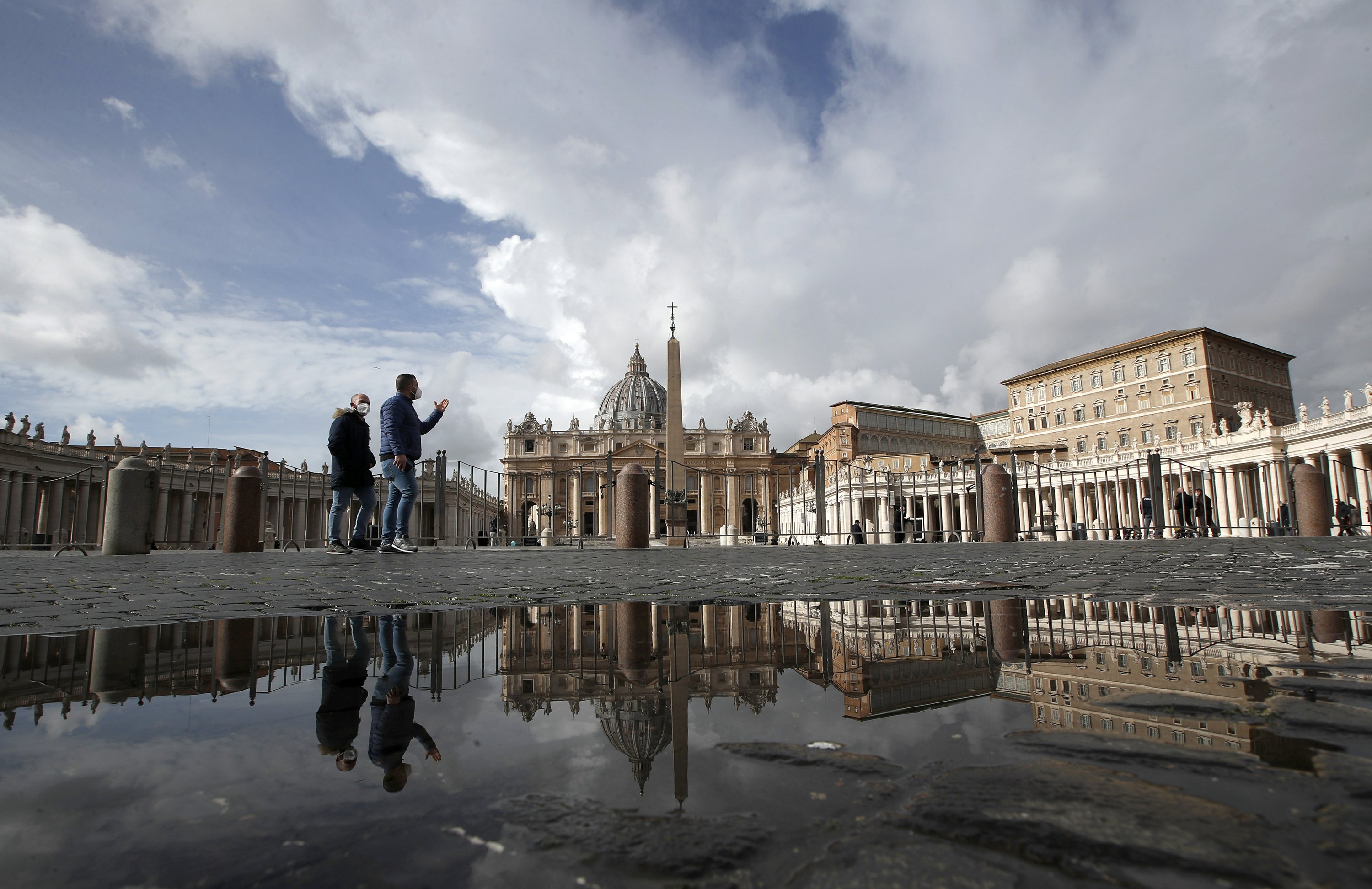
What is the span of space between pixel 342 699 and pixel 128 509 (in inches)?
496

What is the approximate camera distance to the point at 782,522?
5012cm

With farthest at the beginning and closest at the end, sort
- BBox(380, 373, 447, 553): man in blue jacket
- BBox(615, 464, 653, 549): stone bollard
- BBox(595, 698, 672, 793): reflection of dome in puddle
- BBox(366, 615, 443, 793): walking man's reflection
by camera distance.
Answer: BBox(615, 464, 653, 549): stone bollard < BBox(380, 373, 447, 553): man in blue jacket < BBox(595, 698, 672, 793): reflection of dome in puddle < BBox(366, 615, 443, 793): walking man's reflection

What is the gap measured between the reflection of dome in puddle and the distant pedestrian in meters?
24.2

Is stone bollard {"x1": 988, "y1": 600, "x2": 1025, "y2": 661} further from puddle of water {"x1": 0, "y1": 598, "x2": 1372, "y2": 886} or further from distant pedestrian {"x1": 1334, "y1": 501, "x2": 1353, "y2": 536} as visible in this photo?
distant pedestrian {"x1": 1334, "y1": 501, "x2": 1353, "y2": 536}

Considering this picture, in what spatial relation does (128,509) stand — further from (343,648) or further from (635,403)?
(635,403)

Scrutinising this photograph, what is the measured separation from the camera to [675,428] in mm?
28453

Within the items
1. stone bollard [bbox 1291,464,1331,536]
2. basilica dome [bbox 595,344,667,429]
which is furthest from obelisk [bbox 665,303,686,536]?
basilica dome [bbox 595,344,667,429]

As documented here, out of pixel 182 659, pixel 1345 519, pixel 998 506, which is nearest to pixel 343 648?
pixel 182 659

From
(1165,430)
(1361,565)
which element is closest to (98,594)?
(1361,565)

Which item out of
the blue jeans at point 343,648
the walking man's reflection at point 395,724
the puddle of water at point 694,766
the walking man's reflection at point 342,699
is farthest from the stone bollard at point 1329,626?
the blue jeans at point 343,648

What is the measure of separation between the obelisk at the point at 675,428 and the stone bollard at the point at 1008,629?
15.1 meters

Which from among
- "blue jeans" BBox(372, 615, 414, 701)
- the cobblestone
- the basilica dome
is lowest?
"blue jeans" BBox(372, 615, 414, 701)

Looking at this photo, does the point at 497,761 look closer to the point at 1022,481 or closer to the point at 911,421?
the point at 1022,481

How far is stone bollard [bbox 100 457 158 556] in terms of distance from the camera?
448 inches
